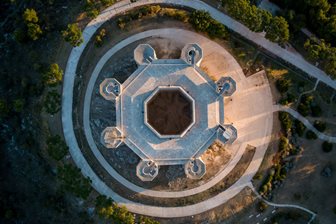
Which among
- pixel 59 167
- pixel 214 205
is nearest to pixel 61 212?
pixel 59 167

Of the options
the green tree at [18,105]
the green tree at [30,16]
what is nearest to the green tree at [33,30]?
the green tree at [30,16]

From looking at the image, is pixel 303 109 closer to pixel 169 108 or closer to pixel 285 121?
pixel 285 121

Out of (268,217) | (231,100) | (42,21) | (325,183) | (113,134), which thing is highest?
(42,21)

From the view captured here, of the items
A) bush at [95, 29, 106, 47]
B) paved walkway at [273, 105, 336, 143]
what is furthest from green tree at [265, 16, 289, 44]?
bush at [95, 29, 106, 47]

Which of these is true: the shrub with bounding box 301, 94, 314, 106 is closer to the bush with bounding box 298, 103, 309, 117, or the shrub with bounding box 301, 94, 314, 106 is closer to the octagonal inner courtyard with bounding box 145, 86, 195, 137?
the bush with bounding box 298, 103, 309, 117

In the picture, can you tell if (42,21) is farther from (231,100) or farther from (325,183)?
(325,183)

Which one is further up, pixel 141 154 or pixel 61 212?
pixel 141 154

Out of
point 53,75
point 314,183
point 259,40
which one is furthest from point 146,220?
point 259,40
